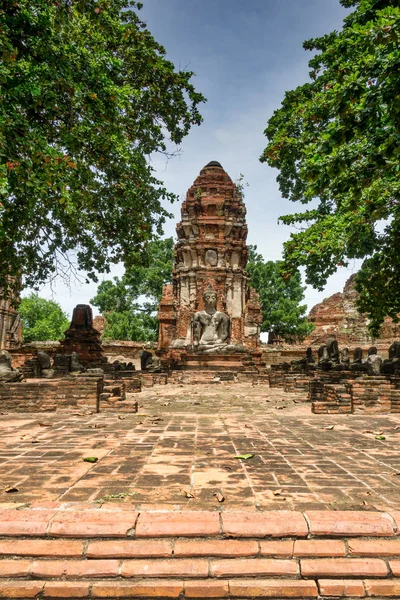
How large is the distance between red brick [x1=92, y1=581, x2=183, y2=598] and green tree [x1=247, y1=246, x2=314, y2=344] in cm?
2840

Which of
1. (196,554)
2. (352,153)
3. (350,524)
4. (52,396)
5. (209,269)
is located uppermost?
(209,269)

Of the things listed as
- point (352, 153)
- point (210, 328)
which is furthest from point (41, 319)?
point (352, 153)

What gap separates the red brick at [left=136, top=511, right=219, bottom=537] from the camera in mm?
2354

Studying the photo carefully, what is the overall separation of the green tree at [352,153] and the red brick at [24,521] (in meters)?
4.07

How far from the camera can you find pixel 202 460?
3.58 meters

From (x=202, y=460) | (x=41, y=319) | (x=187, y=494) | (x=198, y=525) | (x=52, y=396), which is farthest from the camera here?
(x=41, y=319)

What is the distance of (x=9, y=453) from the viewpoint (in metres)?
3.79

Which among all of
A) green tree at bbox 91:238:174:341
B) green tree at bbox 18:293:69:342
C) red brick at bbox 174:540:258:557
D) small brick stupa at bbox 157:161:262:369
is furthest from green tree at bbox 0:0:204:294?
green tree at bbox 18:293:69:342

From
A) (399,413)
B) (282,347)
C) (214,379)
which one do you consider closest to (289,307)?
(282,347)

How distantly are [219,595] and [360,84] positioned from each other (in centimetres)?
432

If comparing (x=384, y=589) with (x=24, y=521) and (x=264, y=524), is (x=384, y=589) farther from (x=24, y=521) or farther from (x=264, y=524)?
(x=24, y=521)

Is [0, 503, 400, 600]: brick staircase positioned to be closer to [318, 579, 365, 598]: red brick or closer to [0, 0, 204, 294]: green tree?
[318, 579, 365, 598]: red brick

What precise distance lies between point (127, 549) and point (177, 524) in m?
0.31

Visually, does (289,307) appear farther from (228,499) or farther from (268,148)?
(228,499)
